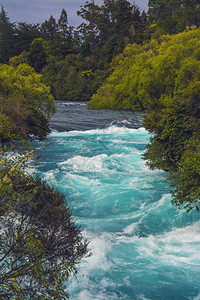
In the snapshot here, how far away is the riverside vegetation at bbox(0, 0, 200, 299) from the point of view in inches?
169

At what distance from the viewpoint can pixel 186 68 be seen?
45.4 ft

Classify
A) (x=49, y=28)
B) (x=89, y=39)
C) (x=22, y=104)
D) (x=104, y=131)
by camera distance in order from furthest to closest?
(x=49, y=28)
(x=89, y=39)
(x=104, y=131)
(x=22, y=104)

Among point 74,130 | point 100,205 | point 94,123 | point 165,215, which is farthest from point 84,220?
point 94,123

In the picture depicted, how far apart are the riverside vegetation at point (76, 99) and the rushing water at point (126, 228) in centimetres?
69

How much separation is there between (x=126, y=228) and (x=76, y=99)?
5730cm

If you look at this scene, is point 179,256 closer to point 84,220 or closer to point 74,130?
point 84,220

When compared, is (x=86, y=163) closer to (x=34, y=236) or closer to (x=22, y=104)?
(x=22, y=104)

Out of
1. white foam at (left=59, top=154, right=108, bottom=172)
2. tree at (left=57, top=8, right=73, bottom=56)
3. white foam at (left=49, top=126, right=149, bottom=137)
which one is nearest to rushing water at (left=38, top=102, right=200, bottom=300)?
white foam at (left=59, top=154, right=108, bottom=172)

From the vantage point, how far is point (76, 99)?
64.2 meters

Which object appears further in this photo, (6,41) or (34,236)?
(6,41)

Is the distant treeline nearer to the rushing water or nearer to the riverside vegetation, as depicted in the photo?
the riverside vegetation

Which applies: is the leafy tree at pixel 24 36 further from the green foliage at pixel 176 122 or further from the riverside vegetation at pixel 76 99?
the green foliage at pixel 176 122

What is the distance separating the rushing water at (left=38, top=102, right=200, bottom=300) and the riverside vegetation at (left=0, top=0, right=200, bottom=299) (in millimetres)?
688

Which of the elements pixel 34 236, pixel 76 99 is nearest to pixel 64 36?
pixel 76 99
